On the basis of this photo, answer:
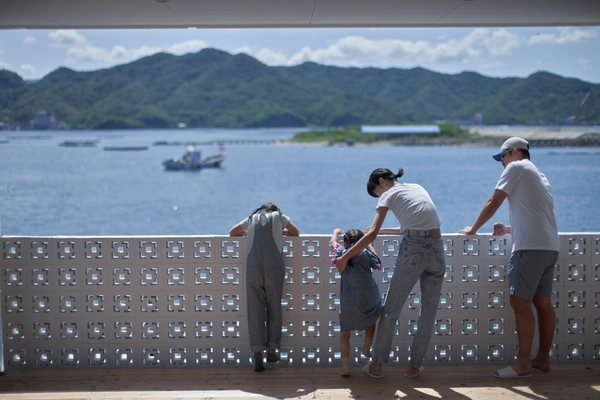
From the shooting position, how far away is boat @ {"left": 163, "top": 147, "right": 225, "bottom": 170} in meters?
70.8

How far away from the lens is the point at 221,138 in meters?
71.9

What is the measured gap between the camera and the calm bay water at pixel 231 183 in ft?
192

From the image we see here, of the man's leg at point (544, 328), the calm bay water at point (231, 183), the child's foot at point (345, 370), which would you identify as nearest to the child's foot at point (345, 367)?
the child's foot at point (345, 370)

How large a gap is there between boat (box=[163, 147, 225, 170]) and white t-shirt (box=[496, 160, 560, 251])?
67.1 meters

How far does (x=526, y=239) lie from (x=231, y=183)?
6480 centimetres

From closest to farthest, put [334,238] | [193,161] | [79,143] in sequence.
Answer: [334,238]
[193,161]
[79,143]

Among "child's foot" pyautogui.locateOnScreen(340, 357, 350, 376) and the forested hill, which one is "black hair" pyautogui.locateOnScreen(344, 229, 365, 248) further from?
the forested hill

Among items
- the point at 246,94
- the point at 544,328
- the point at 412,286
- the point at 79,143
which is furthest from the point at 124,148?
the point at 544,328

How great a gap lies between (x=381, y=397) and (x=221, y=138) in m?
68.6

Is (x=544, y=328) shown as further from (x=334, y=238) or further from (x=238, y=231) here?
(x=238, y=231)

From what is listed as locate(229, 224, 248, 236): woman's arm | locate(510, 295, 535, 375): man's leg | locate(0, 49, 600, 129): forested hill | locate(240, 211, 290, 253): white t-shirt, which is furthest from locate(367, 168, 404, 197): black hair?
locate(0, 49, 600, 129): forested hill

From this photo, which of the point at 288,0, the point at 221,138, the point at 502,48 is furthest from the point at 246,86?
the point at 288,0

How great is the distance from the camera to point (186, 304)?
5012 millimetres

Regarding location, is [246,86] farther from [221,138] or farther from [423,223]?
[423,223]
